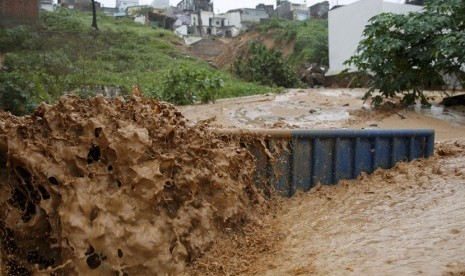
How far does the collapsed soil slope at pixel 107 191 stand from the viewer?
2773mm

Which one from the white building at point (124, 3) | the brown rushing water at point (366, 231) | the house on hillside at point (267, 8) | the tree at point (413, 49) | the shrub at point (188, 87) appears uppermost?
the white building at point (124, 3)

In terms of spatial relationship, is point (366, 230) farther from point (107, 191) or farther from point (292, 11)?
point (292, 11)

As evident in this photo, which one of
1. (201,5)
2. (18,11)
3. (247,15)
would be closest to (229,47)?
(247,15)

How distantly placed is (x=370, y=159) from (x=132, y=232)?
2568 millimetres

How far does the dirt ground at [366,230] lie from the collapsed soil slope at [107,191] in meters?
0.30

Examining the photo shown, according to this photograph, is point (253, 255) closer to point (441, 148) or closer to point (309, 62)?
point (441, 148)

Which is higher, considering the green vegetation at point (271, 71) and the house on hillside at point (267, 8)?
the house on hillside at point (267, 8)

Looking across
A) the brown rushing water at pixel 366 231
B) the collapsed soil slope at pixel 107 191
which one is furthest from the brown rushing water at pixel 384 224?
the collapsed soil slope at pixel 107 191

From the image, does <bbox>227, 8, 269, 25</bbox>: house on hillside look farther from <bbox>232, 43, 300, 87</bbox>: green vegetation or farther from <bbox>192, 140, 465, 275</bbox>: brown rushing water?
<bbox>192, 140, 465, 275</bbox>: brown rushing water

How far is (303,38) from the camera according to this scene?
27.1 metres

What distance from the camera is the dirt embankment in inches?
1173

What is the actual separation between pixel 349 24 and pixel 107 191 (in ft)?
53.7

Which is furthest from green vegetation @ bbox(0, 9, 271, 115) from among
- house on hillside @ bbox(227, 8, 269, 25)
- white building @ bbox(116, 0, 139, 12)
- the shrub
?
white building @ bbox(116, 0, 139, 12)

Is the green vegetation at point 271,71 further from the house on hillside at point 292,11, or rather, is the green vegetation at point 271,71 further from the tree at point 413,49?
the house on hillside at point 292,11
